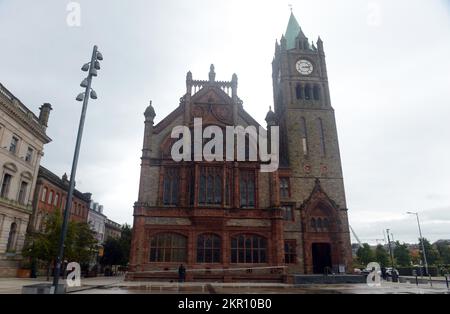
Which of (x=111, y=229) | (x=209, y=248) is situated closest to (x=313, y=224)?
(x=209, y=248)

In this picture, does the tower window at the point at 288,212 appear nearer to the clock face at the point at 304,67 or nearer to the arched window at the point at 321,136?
the arched window at the point at 321,136

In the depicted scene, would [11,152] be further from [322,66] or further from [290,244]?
[322,66]

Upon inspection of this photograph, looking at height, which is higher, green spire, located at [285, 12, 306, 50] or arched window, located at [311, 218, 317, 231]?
green spire, located at [285, 12, 306, 50]

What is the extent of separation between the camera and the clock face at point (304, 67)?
142ft

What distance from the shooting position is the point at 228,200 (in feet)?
107

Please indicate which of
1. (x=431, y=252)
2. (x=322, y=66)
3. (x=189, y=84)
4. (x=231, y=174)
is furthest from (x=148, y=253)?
(x=431, y=252)

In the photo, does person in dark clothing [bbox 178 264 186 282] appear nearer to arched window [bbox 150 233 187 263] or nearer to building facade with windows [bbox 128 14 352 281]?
building facade with windows [bbox 128 14 352 281]

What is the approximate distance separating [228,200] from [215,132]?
801cm

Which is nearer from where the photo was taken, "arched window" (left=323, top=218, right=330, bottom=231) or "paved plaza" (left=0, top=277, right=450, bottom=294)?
"paved plaza" (left=0, top=277, right=450, bottom=294)

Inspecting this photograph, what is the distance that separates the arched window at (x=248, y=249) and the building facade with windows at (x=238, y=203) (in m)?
0.10

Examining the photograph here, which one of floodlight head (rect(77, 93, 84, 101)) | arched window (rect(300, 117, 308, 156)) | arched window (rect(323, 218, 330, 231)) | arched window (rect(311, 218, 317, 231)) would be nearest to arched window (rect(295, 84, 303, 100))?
arched window (rect(300, 117, 308, 156))

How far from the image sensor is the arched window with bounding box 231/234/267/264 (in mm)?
31391

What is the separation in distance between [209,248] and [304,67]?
28.4 meters

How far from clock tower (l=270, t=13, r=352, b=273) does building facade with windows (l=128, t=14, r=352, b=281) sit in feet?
0.38
